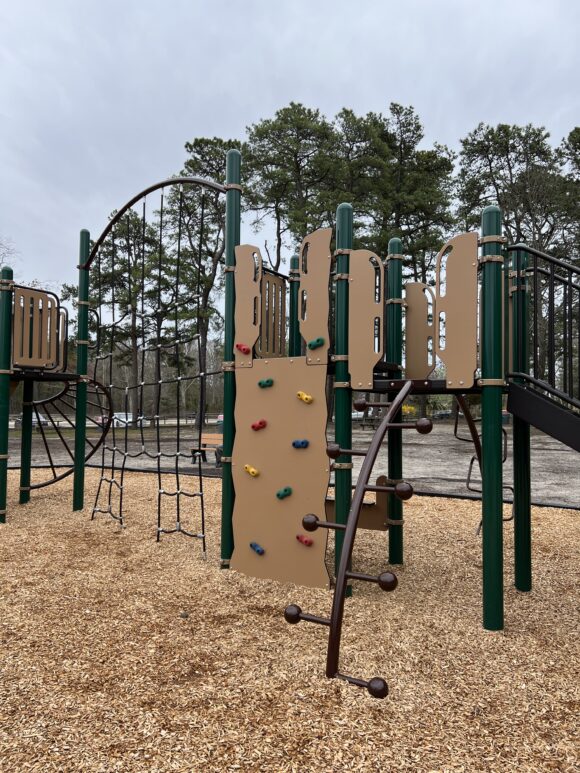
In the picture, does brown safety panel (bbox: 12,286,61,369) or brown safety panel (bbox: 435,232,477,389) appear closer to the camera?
brown safety panel (bbox: 435,232,477,389)

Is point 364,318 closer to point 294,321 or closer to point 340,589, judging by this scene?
point 294,321

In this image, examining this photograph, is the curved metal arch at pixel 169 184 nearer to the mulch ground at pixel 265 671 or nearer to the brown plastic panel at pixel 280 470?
the brown plastic panel at pixel 280 470

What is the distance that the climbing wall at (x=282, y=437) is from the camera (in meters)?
3.60

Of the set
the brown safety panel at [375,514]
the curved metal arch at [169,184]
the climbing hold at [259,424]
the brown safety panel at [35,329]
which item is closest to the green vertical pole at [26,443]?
the brown safety panel at [35,329]

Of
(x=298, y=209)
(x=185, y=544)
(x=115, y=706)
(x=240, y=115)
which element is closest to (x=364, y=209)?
(x=298, y=209)

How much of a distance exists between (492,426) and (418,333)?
3.99ft

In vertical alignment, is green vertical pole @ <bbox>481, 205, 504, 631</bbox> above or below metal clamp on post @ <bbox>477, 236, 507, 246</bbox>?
below

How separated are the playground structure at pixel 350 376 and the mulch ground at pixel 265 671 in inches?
13.3

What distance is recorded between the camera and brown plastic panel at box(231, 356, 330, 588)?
3.59 m

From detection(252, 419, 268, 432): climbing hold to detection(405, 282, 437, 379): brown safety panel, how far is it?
124 cm

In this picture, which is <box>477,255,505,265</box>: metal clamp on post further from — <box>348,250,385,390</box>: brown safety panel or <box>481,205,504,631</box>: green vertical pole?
<box>348,250,385,390</box>: brown safety panel

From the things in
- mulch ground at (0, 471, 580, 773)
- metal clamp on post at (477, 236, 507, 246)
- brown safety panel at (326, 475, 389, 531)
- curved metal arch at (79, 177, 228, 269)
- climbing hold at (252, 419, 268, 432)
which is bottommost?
mulch ground at (0, 471, 580, 773)

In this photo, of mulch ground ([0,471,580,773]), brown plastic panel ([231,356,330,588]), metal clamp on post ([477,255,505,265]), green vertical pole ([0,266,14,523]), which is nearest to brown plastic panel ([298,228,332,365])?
brown plastic panel ([231,356,330,588])

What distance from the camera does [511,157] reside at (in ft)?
81.0
